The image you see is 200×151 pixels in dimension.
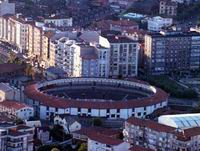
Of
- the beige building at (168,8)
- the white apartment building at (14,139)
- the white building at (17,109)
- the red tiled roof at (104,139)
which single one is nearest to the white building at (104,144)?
the red tiled roof at (104,139)

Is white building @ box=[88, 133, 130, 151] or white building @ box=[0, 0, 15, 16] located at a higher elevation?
white building @ box=[0, 0, 15, 16]

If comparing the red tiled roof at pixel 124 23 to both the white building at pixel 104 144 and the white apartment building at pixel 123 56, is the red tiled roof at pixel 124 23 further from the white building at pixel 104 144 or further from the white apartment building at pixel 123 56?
the white building at pixel 104 144

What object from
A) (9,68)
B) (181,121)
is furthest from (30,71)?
(181,121)

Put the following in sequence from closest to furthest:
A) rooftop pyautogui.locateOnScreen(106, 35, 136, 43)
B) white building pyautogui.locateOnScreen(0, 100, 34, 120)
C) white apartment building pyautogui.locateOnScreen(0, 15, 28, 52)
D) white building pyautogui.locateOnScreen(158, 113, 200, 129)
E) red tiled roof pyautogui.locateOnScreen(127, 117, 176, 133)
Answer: red tiled roof pyautogui.locateOnScreen(127, 117, 176, 133)
white building pyautogui.locateOnScreen(158, 113, 200, 129)
white building pyautogui.locateOnScreen(0, 100, 34, 120)
rooftop pyautogui.locateOnScreen(106, 35, 136, 43)
white apartment building pyautogui.locateOnScreen(0, 15, 28, 52)

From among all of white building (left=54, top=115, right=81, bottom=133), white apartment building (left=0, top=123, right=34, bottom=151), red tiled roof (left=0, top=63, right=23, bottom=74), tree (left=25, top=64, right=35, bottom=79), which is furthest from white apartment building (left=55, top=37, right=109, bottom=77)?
white apartment building (left=0, top=123, right=34, bottom=151)

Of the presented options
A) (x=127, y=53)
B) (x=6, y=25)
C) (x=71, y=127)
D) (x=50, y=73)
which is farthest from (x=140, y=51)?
(x=71, y=127)

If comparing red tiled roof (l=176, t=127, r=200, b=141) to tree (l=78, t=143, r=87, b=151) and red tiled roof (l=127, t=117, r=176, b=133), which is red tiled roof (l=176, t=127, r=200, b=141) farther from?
tree (l=78, t=143, r=87, b=151)

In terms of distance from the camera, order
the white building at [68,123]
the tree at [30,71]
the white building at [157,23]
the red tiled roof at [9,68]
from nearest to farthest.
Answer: the white building at [68,123] < the red tiled roof at [9,68] < the tree at [30,71] < the white building at [157,23]
